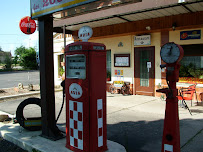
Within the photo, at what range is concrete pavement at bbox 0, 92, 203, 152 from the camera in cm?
442

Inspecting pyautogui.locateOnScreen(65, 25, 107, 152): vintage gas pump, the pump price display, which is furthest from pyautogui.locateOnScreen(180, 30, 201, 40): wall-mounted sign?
the pump price display

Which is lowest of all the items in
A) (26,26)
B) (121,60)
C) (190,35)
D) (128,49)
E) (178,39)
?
(121,60)

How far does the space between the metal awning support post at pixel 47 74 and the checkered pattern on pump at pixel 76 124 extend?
0.83 metres

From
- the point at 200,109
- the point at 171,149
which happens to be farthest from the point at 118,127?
the point at 200,109

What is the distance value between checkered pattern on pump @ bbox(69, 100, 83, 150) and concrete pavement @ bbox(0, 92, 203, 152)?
1.66 feet

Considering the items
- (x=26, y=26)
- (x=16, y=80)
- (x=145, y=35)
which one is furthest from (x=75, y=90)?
(x=16, y=80)

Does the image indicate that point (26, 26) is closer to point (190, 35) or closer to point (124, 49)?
point (124, 49)

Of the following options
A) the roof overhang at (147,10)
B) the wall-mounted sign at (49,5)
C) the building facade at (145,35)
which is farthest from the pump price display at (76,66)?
the roof overhang at (147,10)

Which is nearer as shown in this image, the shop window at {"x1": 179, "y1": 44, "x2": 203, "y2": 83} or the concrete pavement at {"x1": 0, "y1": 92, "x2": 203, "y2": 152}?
the concrete pavement at {"x1": 0, "y1": 92, "x2": 203, "y2": 152}

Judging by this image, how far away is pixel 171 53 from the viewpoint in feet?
9.55

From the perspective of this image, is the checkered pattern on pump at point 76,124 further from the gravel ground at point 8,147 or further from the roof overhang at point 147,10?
the roof overhang at point 147,10

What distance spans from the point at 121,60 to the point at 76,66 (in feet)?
24.2

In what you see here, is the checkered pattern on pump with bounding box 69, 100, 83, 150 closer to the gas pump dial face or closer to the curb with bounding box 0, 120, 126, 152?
the curb with bounding box 0, 120, 126, 152

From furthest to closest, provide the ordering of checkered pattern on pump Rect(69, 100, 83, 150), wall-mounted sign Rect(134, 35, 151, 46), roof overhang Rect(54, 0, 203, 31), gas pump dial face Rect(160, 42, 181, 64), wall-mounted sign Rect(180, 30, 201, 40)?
wall-mounted sign Rect(134, 35, 151, 46), wall-mounted sign Rect(180, 30, 201, 40), roof overhang Rect(54, 0, 203, 31), checkered pattern on pump Rect(69, 100, 83, 150), gas pump dial face Rect(160, 42, 181, 64)
